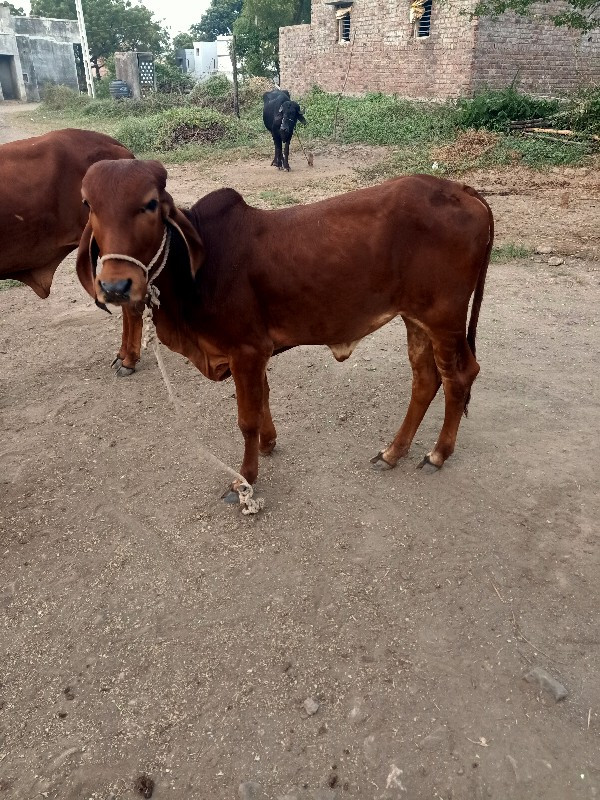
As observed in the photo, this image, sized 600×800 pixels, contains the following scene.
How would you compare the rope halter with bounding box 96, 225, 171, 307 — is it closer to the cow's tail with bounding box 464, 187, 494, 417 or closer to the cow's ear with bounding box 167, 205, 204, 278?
the cow's ear with bounding box 167, 205, 204, 278

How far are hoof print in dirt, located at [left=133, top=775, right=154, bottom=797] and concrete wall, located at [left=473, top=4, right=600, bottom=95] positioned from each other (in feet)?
56.5

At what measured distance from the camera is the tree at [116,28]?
4025 centimetres

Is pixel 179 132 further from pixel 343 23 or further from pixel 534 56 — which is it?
pixel 534 56

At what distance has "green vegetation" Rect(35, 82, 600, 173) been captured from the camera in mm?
11422

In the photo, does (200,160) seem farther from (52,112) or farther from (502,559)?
(52,112)

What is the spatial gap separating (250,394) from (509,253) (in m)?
4.86

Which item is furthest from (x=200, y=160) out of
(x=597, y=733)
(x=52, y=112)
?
(x=52, y=112)

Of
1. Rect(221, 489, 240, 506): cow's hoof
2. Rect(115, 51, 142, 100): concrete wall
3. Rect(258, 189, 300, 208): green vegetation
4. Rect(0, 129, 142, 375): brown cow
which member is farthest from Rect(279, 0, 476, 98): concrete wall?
Rect(221, 489, 240, 506): cow's hoof

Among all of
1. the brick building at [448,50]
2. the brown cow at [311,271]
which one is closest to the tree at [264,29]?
the brick building at [448,50]

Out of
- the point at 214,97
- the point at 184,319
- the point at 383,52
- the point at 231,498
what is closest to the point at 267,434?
the point at 231,498

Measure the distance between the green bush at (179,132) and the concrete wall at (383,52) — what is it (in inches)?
215

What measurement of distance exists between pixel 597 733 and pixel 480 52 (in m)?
16.8

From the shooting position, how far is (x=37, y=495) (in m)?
3.30

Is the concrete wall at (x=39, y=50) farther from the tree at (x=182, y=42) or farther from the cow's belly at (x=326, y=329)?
the cow's belly at (x=326, y=329)
